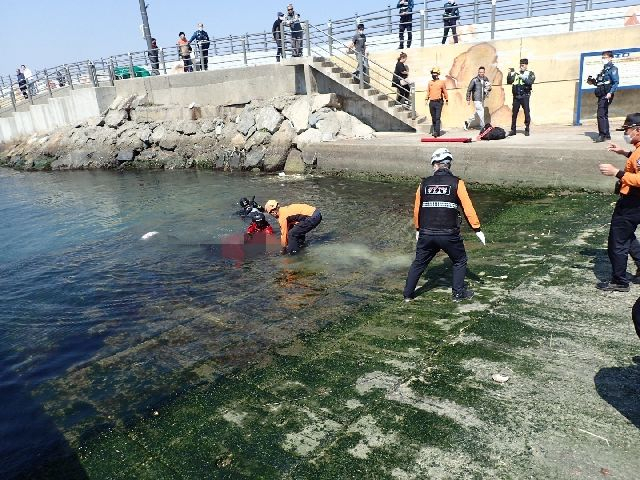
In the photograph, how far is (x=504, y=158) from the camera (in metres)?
12.5

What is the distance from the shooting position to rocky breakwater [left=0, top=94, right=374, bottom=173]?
760 inches

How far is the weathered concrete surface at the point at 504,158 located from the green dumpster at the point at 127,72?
17795 millimetres

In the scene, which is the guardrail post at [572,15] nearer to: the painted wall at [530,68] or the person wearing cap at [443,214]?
the painted wall at [530,68]

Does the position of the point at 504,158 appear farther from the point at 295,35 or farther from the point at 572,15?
the point at 295,35

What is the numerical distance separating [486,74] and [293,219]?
11822mm

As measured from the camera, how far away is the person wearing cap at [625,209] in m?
5.36

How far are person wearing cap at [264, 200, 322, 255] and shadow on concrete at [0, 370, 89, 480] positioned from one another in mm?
4960

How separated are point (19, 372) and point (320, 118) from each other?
15293 millimetres

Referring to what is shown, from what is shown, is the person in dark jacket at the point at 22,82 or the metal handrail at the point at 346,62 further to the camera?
the person in dark jacket at the point at 22,82

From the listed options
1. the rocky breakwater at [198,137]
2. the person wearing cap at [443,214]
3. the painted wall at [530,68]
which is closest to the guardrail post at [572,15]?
the painted wall at [530,68]

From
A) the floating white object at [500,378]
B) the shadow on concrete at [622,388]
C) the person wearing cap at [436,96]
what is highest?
the person wearing cap at [436,96]

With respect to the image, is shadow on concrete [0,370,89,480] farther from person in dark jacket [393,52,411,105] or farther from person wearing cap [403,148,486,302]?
person in dark jacket [393,52,411,105]

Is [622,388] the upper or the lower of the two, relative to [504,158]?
lower

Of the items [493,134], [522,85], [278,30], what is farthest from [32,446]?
[278,30]
